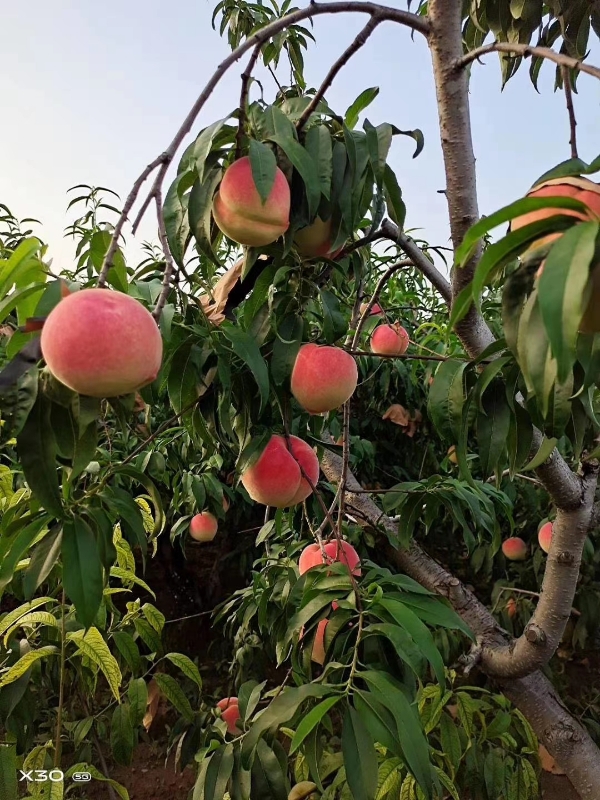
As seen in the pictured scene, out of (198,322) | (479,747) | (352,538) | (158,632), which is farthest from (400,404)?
(198,322)

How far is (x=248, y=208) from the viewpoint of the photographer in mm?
630

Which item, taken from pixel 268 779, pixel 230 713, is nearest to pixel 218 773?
pixel 268 779

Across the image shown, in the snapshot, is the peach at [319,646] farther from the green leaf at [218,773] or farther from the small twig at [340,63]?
the small twig at [340,63]

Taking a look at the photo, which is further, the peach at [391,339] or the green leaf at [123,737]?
the peach at [391,339]

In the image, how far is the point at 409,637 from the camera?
696mm

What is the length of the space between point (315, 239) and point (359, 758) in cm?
61

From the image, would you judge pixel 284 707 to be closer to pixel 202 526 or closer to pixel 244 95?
pixel 244 95

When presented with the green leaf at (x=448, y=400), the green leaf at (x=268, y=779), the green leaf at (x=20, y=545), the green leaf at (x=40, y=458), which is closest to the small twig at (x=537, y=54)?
the green leaf at (x=448, y=400)

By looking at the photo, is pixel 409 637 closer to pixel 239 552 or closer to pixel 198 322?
pixel 198 322

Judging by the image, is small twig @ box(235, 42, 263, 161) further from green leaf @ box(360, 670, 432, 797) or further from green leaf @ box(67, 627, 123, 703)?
green leaf @ box(67, 627, 123, 703)

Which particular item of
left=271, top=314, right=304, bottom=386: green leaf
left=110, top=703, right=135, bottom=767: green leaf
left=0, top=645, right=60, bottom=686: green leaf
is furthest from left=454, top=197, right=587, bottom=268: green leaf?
left=110, top=703, right=135, bottom=767: green leaf

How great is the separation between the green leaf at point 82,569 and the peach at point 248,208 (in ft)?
1.25

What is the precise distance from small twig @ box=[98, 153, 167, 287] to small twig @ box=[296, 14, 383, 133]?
0.22 meters

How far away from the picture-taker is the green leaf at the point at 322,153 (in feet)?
2.20
